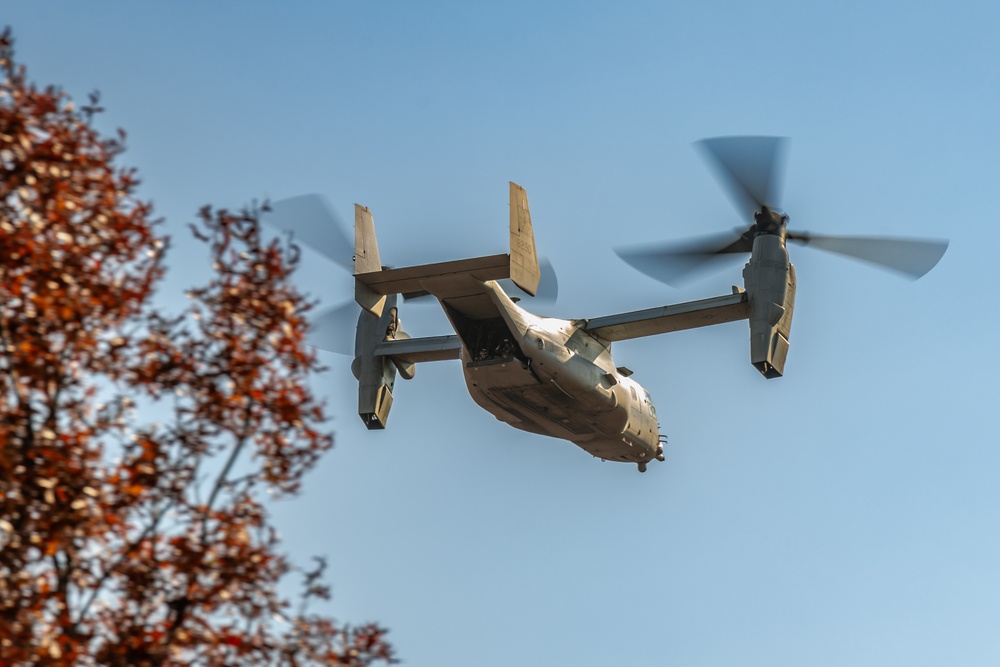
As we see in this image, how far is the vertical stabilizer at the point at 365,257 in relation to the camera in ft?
82.2

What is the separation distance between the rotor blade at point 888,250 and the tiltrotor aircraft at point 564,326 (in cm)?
2

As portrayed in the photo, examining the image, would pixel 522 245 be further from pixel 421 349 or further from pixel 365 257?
pixel 421 349

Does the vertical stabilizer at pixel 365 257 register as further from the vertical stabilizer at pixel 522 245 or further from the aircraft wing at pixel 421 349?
the aircraft wing at pixel 421 349

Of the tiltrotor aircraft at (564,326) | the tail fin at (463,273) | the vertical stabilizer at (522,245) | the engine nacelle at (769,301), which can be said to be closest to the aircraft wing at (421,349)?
the tiltrotor aircraft at (564,326)

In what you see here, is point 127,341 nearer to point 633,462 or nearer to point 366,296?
point 366,296

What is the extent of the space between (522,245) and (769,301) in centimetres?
810

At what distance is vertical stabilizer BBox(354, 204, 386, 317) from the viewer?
25047mm

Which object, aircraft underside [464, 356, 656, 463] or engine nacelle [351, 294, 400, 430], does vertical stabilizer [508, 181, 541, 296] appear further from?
engine nacelle [351, 294, 400, 430]

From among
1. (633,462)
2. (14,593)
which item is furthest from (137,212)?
(633,462)

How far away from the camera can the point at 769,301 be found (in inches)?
1185

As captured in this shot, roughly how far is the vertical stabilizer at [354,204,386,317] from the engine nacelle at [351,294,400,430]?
668 centimetres

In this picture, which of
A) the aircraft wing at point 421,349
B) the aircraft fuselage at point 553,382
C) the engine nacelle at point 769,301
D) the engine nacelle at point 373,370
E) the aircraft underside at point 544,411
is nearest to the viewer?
the aircraft fuselage at point 553,382

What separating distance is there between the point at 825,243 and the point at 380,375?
484 inches

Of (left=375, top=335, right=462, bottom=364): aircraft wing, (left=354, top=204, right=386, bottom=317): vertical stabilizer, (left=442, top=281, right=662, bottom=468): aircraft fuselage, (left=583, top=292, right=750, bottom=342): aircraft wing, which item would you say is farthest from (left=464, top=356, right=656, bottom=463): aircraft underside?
(left=375, top=335, right=462, bottom=364): aircraft wing
